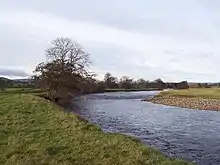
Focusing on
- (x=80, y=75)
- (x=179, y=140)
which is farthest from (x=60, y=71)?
(x=179, y=140)

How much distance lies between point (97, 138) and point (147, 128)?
352 inches

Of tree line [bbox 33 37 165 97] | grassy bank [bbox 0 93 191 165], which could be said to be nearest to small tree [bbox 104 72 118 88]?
tree line [bbox 33 37 165 97]

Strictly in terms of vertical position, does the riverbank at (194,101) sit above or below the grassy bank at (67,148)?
above

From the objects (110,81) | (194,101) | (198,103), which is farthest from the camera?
(110,81)

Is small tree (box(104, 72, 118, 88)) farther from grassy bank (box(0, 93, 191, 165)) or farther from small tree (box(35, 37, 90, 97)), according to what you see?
grassy bank (box(0, 93, 191, 165))

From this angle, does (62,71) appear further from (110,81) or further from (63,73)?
(110,81)

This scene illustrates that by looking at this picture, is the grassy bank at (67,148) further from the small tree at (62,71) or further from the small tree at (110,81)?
the small tree at (110,81)

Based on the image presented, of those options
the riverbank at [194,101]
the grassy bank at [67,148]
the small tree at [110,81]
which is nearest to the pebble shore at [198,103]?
the riverbank at [194,101]

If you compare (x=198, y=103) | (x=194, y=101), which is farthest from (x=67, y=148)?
(x=194, y=101)

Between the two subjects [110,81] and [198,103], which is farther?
[110,81]

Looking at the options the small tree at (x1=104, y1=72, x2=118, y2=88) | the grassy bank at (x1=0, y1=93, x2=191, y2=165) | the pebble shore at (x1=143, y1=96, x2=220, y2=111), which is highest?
the small tree at (x1=104, y1=72, x2=118, y2=88)

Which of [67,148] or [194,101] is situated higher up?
[194,101]

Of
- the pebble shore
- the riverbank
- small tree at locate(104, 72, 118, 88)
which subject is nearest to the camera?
the pebble shore

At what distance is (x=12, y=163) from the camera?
923 cm
